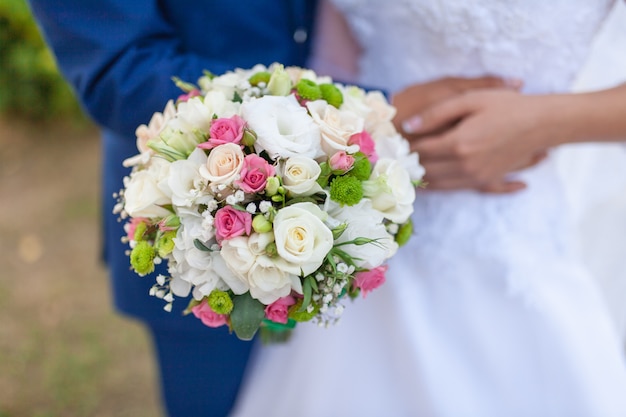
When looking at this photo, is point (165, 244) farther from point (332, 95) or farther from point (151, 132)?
point (332, 95)

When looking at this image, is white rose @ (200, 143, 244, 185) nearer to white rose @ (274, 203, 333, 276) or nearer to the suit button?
white rose @ (274, 203, 333, 276)

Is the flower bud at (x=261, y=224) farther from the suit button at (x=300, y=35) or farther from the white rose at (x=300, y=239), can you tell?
the suit button at (x=300, y=35)

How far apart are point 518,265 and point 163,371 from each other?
2.80 feet

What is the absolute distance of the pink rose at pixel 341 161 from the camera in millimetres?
772

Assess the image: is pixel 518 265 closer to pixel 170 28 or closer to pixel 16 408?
pixel 170 28

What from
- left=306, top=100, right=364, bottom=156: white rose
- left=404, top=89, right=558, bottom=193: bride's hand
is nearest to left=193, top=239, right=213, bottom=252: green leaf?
left=306, top=100, right=364, bottom=156: white rose

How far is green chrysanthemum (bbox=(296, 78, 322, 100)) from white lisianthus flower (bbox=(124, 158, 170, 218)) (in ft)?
0.71

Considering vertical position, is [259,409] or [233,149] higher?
[233,149]

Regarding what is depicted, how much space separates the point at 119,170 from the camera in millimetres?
1276

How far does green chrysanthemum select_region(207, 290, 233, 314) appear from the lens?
765mm

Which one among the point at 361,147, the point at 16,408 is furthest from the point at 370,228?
the point at 16,408

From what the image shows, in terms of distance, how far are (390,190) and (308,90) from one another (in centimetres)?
19

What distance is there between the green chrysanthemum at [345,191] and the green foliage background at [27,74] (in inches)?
112

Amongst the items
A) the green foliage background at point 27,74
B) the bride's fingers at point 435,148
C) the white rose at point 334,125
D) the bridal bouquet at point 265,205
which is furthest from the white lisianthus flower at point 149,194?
the green foliage background at point 27,74
